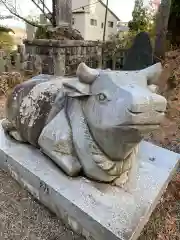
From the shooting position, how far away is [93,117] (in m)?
1.08

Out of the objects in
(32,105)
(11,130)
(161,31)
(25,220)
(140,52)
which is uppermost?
(161,31)

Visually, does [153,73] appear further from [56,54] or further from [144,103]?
[56,54]

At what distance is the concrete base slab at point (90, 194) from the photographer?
41.8 inches

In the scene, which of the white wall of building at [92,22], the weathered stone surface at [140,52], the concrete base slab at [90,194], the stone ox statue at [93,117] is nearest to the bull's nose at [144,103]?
the stone ox statue at [93,117]

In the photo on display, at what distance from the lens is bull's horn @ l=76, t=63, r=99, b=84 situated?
106cm

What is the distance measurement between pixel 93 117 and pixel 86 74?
190mm

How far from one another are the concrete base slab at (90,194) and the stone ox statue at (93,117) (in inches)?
2.8

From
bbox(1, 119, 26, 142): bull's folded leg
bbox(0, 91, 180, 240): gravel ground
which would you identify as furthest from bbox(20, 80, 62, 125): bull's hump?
bbox(0, 91, 180, 240): gravel ground

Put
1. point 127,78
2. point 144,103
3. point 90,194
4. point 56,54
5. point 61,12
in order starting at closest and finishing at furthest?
→ point 144,103
point 127,78
point 90,194
point 56,54
point 61,12

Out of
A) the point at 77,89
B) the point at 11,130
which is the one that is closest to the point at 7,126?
the point at 11,130

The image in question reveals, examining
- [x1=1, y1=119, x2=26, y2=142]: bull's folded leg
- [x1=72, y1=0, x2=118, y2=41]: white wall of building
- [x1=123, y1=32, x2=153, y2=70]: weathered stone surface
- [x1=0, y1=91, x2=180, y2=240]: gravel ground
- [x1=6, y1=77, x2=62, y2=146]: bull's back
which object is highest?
[x1=72, y1=0, x2=118, y2=41]: white wall of building

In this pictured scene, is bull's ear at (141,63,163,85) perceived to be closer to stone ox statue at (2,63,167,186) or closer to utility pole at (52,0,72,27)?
stone ox statue at (2,63,167,186)

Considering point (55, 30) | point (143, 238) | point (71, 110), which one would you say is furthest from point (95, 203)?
point (55, 30)

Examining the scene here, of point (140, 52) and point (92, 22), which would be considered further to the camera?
point (92, 22)
